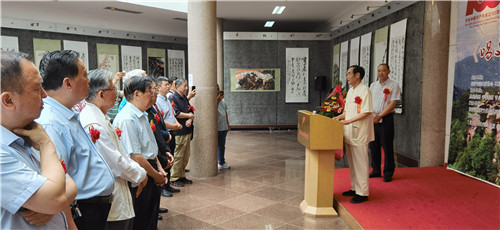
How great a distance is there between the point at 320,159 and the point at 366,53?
541 cm

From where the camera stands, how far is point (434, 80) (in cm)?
596

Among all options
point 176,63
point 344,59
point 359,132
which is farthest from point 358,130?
point 176,63

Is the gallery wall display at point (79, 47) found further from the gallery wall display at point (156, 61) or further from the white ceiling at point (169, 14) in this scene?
the gallery wall display at point (156, 61)

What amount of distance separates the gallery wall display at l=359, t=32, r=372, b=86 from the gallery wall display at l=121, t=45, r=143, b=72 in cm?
731

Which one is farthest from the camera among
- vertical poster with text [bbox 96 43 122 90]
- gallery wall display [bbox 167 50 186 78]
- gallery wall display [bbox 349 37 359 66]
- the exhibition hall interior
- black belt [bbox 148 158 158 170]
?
gallery wall display [bbox 167 50 186 78]

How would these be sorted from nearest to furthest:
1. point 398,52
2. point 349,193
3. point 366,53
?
point 349,193 → point 398,52 → point 366,53

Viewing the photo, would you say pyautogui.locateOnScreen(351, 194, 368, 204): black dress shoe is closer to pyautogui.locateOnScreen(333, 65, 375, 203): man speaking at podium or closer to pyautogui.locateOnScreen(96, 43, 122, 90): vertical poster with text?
pyautogui.locateOnScreen(333, 65, 375, 203): man speaking at podium

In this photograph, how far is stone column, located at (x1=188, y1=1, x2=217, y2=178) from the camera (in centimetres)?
598

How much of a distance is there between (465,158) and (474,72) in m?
1.23

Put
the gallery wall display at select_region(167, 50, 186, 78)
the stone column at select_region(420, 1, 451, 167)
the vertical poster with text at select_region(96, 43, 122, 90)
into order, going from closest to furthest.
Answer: the stone column at select_region(420, 1, 451, 167), the vertical poster with text at select_region(96, 43, 122, 90), the gallery wall display at select_region(167, 50, 186, 78)

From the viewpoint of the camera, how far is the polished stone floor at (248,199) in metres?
4.09

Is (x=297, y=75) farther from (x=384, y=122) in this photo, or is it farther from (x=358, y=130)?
(x=358, y=130)

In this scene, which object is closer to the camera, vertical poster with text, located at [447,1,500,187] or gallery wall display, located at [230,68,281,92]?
vertical poster with text, located at [447,1,500,187]

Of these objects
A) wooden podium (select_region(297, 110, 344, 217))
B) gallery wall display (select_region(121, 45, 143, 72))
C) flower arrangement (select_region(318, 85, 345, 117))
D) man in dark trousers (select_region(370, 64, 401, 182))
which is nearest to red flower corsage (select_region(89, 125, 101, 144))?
wooden podium (select_region(297, 110, 344, 217))
